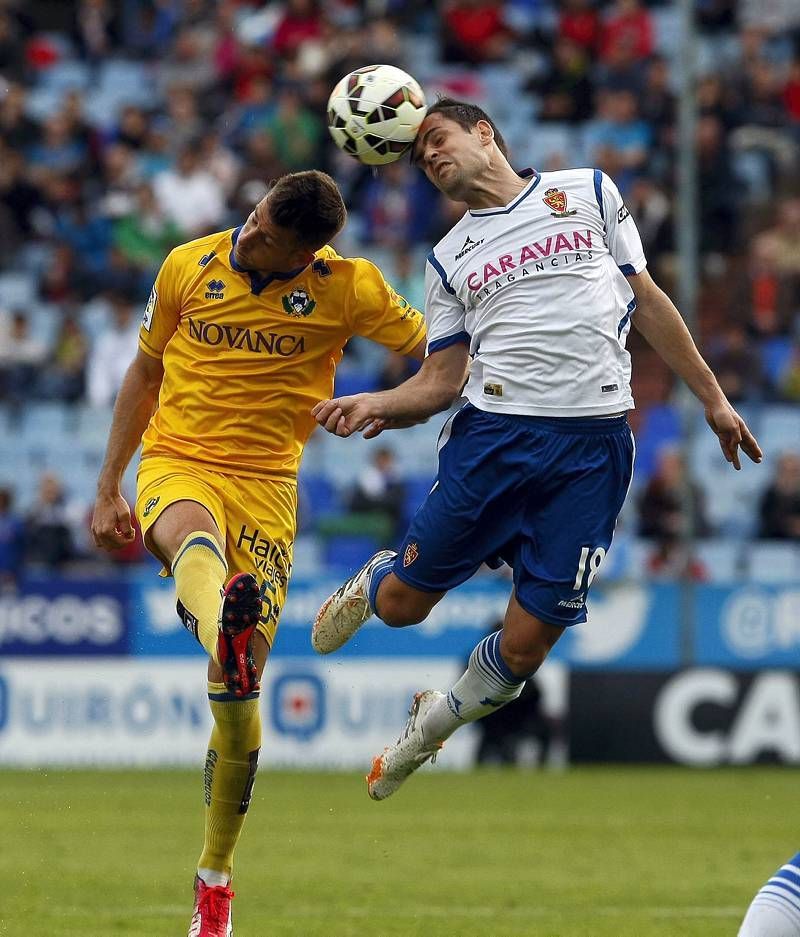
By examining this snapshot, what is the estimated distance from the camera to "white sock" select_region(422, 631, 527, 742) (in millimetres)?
7703

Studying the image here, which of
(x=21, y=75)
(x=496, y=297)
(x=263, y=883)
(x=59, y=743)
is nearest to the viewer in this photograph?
(x=496, y=297)

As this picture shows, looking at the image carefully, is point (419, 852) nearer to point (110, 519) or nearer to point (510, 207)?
point (110, 519)

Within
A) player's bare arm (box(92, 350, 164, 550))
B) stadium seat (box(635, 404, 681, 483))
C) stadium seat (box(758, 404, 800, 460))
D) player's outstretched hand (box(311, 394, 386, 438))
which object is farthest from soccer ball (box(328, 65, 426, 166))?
Answer: stadium seat (box(758, 404, 800, 460))

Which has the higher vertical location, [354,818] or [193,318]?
[193,318]

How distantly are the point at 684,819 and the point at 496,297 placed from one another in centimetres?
608

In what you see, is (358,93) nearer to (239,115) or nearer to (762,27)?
(239,115)

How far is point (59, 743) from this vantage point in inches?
609

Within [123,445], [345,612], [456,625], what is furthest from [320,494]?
[123,445]

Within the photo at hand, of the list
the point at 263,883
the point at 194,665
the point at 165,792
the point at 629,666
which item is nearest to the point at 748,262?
the point at 629,666

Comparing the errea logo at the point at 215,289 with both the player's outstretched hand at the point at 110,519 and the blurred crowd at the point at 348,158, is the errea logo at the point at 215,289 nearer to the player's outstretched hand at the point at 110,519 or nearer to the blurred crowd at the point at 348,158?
the player's outstretched hand at the point at 110,519

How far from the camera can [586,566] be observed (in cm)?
750

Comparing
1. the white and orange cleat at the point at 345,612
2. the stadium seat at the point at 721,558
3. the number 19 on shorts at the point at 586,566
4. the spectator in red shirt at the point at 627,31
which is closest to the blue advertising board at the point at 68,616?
the stadium seat at the point at 721,558

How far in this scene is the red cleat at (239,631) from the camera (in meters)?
6.48

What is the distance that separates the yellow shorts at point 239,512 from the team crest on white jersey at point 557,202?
1615 mm
